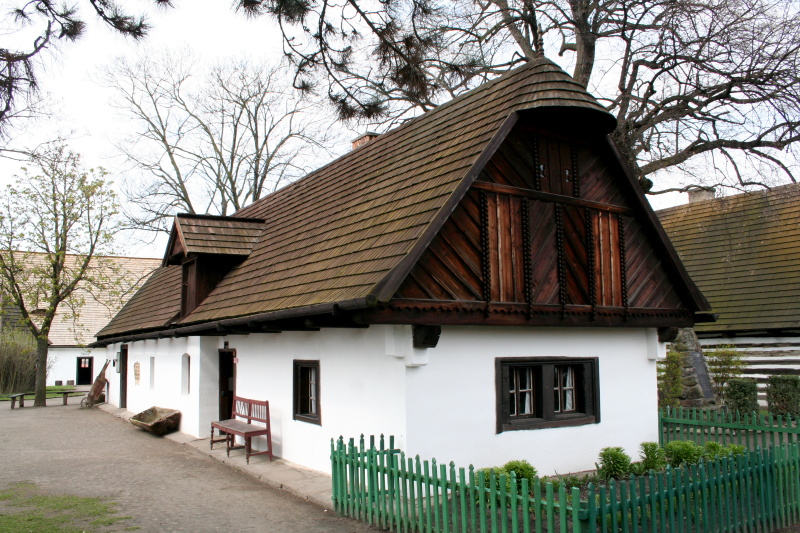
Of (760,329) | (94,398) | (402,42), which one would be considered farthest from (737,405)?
(94,398)

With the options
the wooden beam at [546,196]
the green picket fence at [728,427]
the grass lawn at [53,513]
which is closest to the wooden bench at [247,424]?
the grass lawn at [53,513]

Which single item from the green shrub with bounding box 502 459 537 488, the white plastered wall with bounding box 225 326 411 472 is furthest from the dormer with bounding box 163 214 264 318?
the green shrub with bounding box 502 459 537 488

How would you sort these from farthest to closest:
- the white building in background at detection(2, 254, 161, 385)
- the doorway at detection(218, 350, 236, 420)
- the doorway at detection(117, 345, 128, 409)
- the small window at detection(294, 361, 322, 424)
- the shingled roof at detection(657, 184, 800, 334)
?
the white building in background at detection(2, 254, 161, 385), the doorway at detection(117, 345, 128, 409), the shingled roof at detection(657, 184, 800, 334), the doorway at detection(218, 350, 236, 420), the small window at detection(294, 361, 322, 424)

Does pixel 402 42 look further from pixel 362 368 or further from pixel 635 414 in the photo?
pixel 635 414

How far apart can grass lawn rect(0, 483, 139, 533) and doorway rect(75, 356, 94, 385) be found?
31801mm

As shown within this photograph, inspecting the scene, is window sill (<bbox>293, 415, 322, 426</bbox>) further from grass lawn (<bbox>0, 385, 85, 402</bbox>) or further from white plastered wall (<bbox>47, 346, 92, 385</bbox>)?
white plastered wall (<bbox>47, 346, 92, 385</bbox>)

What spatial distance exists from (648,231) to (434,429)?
5624 mm

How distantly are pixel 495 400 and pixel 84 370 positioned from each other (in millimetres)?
35928

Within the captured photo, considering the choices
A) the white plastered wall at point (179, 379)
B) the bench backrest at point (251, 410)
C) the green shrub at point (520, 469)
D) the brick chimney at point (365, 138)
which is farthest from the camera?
the brick chimney at point (365, 138)

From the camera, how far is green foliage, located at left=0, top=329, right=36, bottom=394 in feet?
102

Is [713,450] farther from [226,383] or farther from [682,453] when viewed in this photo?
[226,383]

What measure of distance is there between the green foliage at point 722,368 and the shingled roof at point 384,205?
29.5 ft

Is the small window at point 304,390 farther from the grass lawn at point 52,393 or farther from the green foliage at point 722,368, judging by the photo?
the grass lawn at point 52,393

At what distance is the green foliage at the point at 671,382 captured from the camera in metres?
15.4
